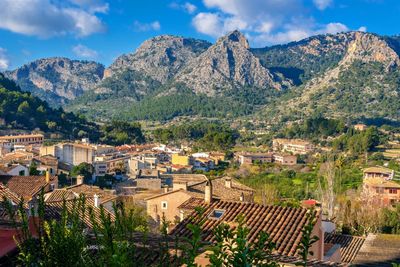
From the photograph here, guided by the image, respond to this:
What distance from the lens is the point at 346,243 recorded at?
1759 centimetres

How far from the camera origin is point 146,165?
5469 centimetres

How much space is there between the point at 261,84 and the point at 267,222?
15565 cm

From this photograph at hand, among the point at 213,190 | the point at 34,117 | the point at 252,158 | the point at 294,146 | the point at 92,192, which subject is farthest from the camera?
the point at 294,146

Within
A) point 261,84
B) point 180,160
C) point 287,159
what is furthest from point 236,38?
point 180,160

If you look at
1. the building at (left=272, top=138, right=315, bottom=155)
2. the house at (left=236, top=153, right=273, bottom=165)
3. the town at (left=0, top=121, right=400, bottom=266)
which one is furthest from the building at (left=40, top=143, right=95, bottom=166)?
the building at (left=272, top=138, right=315, bottom=155)

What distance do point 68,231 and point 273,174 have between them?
170 feet

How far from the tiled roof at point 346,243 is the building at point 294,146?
5663 centimetres

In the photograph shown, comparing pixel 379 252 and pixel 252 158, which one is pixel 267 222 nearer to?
pixel 379 252

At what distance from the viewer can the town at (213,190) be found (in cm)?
981

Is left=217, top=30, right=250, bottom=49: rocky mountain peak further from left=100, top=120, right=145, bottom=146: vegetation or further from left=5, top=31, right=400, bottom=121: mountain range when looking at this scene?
left=100, top=120, right=145, bottom=146: vegetation

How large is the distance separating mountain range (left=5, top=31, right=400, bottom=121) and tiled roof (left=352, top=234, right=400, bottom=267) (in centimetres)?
10442

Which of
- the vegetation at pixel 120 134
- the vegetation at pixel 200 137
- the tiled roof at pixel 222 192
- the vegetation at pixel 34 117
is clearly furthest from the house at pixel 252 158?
the tiled roof at pixel 222 192

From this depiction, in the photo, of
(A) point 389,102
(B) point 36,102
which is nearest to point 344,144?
(B) point 36,102

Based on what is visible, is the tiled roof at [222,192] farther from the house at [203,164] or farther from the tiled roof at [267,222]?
the house at [203,164]
